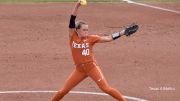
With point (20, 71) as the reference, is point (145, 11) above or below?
below

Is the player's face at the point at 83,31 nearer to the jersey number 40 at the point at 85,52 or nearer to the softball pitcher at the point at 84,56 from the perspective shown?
the softball pitcher at the point at 84,56

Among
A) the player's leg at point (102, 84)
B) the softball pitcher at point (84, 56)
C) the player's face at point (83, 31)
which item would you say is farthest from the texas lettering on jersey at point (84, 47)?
the player's leg at point (102, 84)

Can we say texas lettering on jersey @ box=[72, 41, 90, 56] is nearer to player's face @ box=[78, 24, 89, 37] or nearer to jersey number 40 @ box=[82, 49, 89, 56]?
jersey number 40 @ box=[82, 49, 89, 56]

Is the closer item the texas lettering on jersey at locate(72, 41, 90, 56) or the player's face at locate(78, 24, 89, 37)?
the player's face at locate(78, 24, 89, 37)

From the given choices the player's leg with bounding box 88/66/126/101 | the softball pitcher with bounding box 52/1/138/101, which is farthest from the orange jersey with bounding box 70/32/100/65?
the player's leg with bounding box 88/66/126/101

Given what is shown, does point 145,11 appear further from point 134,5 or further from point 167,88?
point 167,88

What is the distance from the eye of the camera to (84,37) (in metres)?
12.2

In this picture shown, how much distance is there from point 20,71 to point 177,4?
13704mm

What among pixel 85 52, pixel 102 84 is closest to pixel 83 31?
pixel 85 52

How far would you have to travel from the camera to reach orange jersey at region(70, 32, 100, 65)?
12.2 metres

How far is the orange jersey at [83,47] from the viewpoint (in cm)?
1216

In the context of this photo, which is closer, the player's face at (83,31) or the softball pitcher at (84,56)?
the player's face at (83,31)

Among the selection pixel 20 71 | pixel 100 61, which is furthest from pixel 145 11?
pixel 20 71

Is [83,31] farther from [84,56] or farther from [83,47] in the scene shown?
[84,56]
